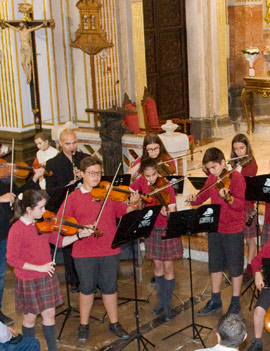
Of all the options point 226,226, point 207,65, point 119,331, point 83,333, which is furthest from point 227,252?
point 207,65

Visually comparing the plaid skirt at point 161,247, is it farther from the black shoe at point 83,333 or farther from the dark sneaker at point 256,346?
Result: the dark sneaker at point 256,346

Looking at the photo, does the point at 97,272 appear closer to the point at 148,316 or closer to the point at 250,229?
the point at 148,316

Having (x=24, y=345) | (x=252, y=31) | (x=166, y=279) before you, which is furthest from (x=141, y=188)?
(x=252, y=31)

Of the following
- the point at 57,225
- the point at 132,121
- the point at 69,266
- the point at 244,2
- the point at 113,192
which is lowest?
the point at 69,266

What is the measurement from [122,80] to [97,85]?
50cm

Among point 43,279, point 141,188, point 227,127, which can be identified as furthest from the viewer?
point 227,127

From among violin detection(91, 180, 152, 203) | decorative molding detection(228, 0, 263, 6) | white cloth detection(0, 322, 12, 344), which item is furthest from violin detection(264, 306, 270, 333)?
decorative molding detection(228, 0, 263, 6)

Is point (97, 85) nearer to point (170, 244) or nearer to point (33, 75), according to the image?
point (33, 75)

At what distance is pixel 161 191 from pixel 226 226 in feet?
2.19

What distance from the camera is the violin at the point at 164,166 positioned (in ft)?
23.2

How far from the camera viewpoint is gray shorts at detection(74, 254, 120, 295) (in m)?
6.37

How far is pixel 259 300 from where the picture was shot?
6.14 meters

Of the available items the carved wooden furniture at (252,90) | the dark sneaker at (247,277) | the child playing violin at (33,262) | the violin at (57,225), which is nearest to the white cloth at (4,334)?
the child playing violin at (33,262)

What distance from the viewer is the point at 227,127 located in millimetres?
13414
